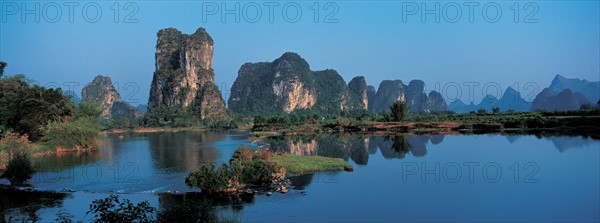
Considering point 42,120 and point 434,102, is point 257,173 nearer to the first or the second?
point 42,120

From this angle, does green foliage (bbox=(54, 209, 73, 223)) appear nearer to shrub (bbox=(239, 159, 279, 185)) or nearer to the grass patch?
shrub (bbox=(239, 159, 279, 185))

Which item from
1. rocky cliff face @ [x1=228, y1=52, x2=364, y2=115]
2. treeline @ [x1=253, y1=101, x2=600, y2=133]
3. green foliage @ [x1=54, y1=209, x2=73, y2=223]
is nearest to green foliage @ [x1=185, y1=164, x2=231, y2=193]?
green foliage @ [x1=54, y1=209, x2=73, y2=223]

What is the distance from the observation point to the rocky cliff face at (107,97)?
138750mm

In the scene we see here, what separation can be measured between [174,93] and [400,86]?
4051 inches

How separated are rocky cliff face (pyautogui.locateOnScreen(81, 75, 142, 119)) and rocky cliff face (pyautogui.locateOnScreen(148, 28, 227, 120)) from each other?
15.0m

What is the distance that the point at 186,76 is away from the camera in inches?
4688

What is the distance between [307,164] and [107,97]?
134 meters

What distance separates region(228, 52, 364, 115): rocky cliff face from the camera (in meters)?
152

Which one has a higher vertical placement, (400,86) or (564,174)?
(400,86)

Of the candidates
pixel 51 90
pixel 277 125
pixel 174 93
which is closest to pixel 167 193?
pixel 51 90

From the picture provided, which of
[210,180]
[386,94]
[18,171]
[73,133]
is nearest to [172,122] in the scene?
[73,133]

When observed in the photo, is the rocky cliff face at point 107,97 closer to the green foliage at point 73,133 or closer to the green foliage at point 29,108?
the green foliage at point 73,133

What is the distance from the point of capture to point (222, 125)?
9444 centimetres

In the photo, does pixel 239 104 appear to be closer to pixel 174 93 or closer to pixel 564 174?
pixel 174 93
